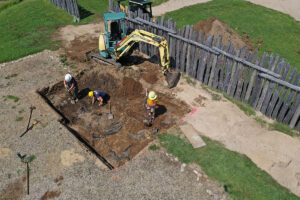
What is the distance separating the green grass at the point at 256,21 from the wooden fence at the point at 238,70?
4278mm

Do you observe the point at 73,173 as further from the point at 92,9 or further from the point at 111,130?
the point at 92,9

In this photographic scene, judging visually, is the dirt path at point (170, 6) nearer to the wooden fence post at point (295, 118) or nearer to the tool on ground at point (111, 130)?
the tool on ground at point (111, 130)

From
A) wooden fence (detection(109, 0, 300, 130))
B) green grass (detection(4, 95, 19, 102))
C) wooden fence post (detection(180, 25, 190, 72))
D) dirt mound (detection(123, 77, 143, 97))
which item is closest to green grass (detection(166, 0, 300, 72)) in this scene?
wooden fence (detection(109, 0, 300, 130))

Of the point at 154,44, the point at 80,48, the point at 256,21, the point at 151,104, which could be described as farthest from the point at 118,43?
the point at 256,21

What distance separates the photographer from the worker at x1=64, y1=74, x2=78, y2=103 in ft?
41.3

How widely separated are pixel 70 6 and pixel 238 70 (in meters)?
17.1

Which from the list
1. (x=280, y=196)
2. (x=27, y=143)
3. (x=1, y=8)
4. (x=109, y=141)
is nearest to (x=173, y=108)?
(x=109, y=141)

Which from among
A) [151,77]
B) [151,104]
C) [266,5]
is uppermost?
[266,5]

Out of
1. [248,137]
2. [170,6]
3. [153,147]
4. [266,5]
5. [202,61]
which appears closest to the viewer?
[153,147]

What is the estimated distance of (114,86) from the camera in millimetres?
14398

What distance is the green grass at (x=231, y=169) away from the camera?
28.8ft

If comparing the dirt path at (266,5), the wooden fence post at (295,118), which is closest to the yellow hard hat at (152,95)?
the wooden fence post at (295,118)

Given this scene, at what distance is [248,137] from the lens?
10742mm

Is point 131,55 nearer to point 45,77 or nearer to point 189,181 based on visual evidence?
point 45,77
